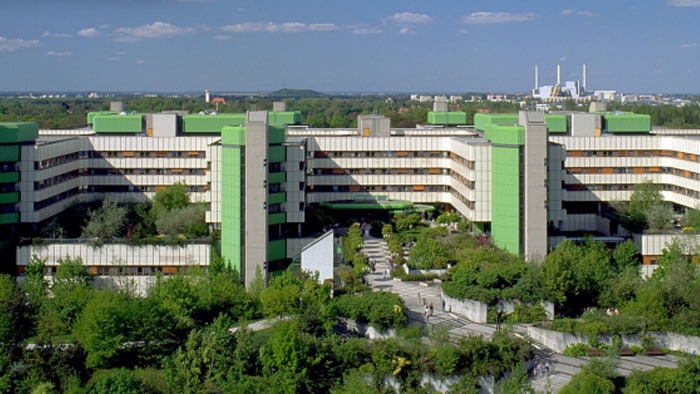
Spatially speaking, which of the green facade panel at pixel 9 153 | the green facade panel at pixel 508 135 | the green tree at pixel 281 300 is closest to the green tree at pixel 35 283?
the green facade panel at pixel 9 153

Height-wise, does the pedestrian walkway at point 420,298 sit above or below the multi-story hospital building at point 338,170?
below

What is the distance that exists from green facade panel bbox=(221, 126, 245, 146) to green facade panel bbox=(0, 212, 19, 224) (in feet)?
49.0

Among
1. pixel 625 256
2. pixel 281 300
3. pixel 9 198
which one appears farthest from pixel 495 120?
pixel 9 198

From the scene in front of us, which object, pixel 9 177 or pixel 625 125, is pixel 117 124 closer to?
pixel 9 177

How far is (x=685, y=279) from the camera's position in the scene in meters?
48.2

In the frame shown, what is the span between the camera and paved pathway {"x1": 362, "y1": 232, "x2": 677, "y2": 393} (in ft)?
134

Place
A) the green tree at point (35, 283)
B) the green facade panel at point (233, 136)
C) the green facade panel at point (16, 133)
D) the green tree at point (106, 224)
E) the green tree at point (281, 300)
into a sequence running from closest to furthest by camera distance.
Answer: the green tree at point (281, 300) < the green tree at point (35, 283) < the green facade panel at point (233, 136) < the green tree at point (106, 224) < the green facade panel at point (16, 133)

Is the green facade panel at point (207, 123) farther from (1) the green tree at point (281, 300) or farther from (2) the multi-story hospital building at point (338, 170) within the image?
(1) the green tree at point (281, 300)

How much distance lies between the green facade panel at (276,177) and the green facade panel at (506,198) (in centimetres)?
1320

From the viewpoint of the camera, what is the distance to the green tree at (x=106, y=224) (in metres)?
57.3

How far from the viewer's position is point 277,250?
5619cm

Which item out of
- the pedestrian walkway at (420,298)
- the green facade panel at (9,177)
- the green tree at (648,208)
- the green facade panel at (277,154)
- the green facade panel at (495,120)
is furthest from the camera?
the green facade panel at (495,120)

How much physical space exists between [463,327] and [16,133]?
105 ft

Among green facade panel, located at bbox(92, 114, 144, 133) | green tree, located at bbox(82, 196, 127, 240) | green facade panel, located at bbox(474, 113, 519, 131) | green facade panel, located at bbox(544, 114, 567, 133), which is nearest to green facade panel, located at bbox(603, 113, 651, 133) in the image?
green facade panel, located at bbox(544, 114, 567, 133)
